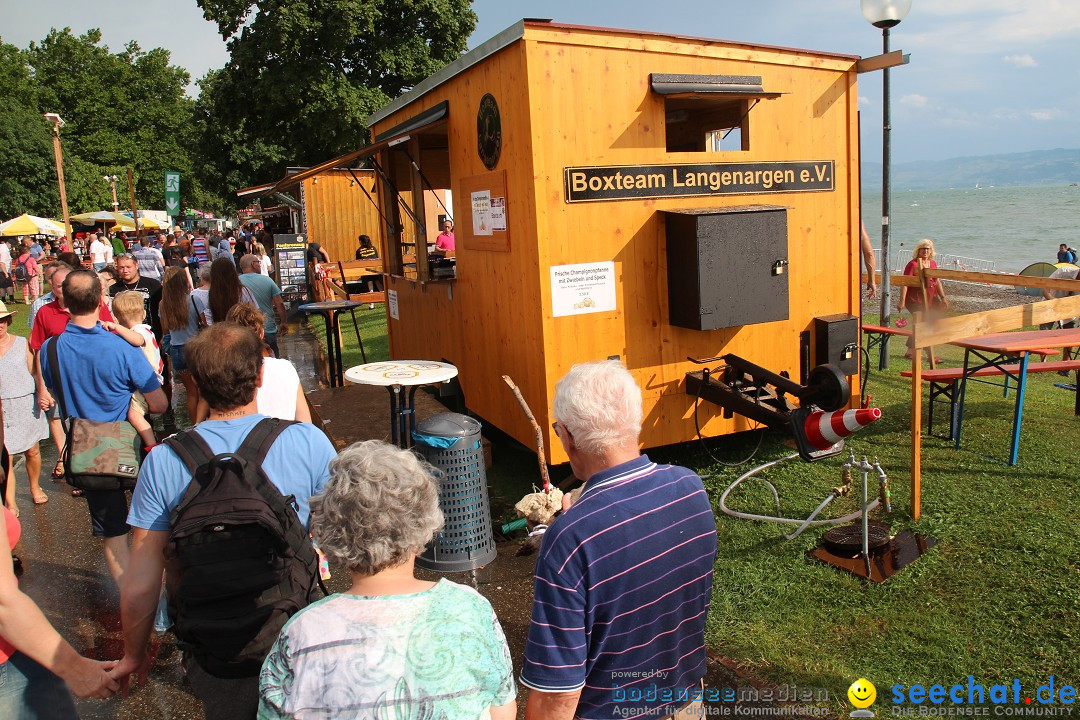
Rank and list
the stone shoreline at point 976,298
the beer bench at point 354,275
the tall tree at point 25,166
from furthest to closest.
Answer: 1. the tall tree at point 25,166
2. the beer bench at point 354,275
3. the stone shoreline at point 976,298

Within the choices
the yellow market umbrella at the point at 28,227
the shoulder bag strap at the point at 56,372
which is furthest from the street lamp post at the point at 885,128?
the yellow market umbrella at the point at 28,227

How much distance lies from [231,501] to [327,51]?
28537mm

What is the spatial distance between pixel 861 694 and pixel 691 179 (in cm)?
387

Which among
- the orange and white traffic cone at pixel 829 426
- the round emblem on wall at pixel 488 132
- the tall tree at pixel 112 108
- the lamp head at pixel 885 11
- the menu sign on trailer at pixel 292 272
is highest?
the tall tree at pixel 112 108

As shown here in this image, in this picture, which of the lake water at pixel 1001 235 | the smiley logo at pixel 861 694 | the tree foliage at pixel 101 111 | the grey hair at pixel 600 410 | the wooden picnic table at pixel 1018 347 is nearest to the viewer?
the grey hair at pixel 600 410

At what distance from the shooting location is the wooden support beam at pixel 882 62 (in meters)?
5.99

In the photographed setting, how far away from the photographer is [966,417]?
23.3 ft

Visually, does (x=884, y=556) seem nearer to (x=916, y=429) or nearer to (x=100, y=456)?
(x=916, y=429)

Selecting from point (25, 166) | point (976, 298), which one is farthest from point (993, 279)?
point (25, 166)

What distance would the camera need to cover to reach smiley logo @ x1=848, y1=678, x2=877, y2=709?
3291 mm

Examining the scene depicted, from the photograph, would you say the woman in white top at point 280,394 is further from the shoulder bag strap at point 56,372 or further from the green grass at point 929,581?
the green grass at point 929,581

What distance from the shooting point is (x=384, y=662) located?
169cm

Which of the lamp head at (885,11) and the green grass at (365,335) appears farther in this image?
the green grass at (365,335)

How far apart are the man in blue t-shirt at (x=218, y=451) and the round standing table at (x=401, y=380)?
101 inches
